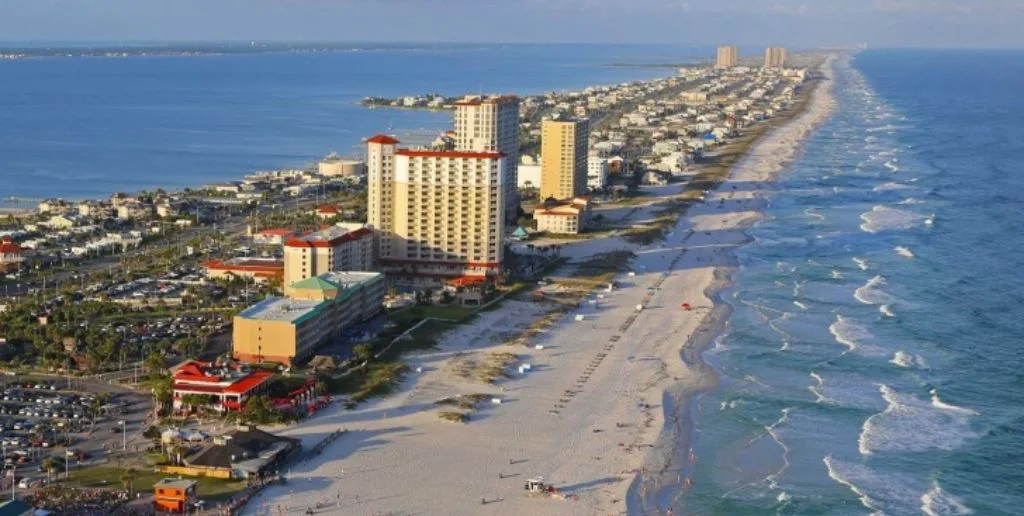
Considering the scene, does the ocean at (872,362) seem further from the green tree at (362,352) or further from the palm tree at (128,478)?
the palm tree at (128,478)

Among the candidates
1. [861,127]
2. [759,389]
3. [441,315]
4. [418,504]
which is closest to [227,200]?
[441,315]

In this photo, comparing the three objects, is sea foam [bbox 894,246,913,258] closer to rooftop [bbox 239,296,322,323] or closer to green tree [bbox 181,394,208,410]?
rooftop [bbox 239,296,322,323]

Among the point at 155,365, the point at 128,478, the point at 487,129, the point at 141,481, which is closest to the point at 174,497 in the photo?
the point at 141,481

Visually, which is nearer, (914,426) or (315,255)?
(914,426)

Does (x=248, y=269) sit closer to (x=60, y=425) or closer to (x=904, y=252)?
(x=60, y=425)

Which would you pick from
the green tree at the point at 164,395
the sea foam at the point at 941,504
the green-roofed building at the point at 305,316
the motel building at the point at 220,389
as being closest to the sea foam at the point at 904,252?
the green-roofed building at the point at 305,316

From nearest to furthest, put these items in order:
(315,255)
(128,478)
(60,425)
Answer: (128,478), (60,425), (315,255)
